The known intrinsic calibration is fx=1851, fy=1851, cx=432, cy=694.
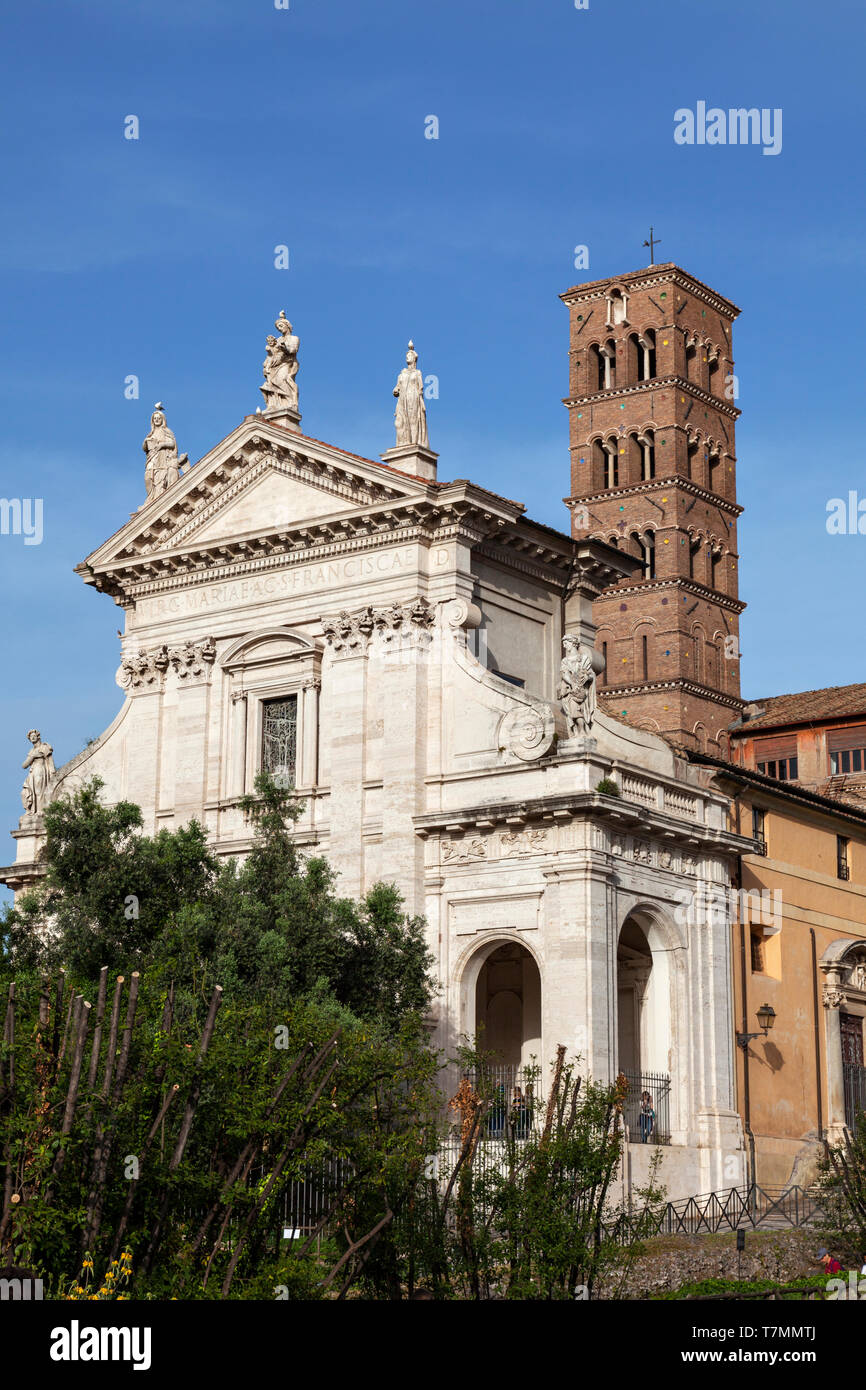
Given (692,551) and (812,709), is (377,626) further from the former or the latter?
(692,551)

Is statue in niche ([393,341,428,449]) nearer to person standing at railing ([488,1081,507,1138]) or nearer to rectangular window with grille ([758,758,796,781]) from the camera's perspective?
person standing at railing ([488,1081,507,1138])

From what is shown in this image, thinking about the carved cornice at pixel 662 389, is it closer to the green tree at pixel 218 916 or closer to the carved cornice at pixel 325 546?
the carved cornice at pixel 325 546

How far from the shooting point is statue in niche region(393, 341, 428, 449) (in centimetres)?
3706

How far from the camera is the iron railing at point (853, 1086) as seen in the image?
42.2 meters

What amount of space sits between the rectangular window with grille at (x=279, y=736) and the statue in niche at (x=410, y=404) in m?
5.93

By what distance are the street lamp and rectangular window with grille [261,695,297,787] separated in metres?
10.6

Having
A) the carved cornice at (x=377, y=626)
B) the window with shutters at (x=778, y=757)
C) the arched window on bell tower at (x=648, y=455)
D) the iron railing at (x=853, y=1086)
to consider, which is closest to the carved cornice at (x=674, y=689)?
the arched window on bell tower at (x=648, y=455)

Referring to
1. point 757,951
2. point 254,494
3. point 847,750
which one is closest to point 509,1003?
point 757,951

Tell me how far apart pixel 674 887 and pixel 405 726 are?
19.6 ft

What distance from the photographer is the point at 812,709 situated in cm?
5625

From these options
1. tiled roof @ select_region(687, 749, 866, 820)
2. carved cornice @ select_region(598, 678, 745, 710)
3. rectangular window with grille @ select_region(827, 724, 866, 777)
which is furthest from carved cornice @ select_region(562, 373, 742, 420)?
tiled roof @ select_region(687, 749, 866, 820)

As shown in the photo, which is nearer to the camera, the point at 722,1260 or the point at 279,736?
the point at 722,1260

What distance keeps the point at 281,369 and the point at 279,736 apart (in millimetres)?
8051
